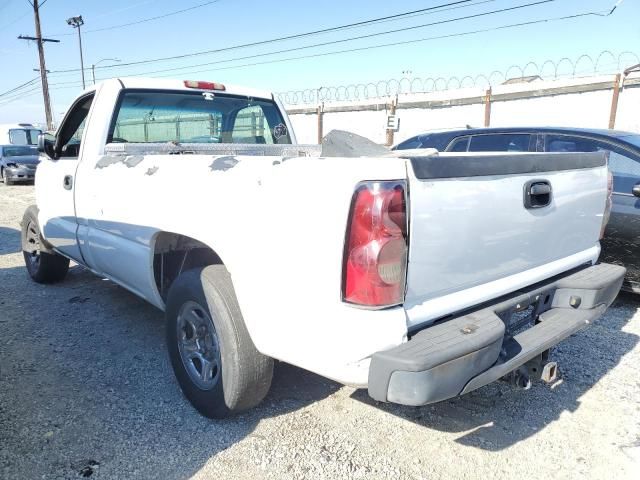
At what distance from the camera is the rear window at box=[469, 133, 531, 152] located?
5652 mm

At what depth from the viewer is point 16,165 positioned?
18078 mm

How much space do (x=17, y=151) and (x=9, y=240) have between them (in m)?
13.4

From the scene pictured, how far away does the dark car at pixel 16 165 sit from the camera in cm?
1795

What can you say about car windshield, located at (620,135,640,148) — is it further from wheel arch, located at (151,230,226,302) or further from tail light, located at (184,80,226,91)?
wheel arch, located at (151,230,226,302)

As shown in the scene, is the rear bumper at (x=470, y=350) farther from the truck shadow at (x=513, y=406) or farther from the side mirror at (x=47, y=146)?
the side mirror at (x=47, y=146)

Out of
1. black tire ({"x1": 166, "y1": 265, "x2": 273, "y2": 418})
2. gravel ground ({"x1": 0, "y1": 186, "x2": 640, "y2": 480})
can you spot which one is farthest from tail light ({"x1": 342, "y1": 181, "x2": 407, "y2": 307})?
gravel ground ({"x1": 0, "y1": 186, "x2": 640, "y2": 480})

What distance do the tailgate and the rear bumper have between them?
0.08m

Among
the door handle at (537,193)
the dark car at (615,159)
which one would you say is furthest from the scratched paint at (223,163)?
the dark car at (615,159)

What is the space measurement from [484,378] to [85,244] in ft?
10.5

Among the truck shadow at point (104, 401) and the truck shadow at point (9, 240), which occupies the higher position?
the truck shadow at point (104, 401)

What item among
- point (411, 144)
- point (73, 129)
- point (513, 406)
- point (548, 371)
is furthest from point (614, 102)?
point (73, 129)

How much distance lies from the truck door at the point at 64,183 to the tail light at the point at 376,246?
2.97 m

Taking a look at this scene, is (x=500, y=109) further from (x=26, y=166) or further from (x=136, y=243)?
(x=26, y=166)

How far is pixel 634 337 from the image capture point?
161 inches
